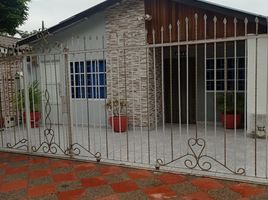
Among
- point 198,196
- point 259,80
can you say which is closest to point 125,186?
point 198,196

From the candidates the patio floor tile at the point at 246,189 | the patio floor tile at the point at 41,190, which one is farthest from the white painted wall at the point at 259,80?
the patio floor tile at the point at 41,190

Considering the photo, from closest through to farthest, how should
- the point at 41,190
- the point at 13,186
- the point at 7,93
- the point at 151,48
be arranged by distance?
the point at 41,190
the point at 13,186
the point at 151,48
the point at 7,93

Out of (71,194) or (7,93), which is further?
(7,93)

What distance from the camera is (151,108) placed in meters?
8.61

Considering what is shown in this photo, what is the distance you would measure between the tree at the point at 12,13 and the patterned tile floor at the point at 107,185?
223 inches

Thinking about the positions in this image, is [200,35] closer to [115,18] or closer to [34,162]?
[115,18]

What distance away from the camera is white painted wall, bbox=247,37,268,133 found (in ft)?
22.1

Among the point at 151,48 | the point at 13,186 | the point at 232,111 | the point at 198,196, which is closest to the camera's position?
the point at 198,196

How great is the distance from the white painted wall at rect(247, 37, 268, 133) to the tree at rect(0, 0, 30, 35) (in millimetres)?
7106

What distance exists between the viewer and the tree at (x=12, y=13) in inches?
353

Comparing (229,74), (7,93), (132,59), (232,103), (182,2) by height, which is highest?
(182,2)

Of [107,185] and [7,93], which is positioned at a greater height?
[7,93]

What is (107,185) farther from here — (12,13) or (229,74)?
(12,13)

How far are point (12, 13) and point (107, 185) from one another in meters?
7.21
